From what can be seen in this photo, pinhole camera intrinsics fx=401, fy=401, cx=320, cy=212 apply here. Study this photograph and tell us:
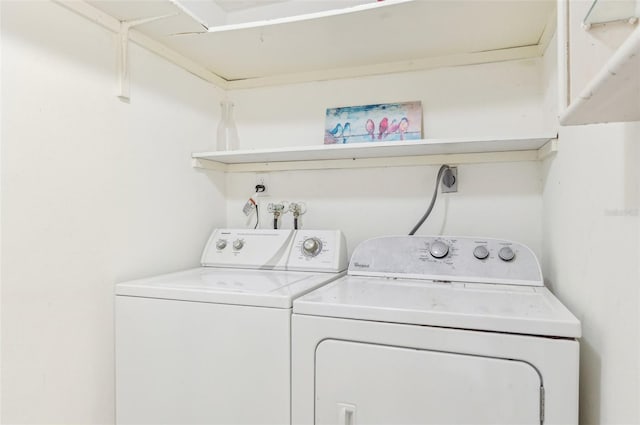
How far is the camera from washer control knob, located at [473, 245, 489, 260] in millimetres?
1427

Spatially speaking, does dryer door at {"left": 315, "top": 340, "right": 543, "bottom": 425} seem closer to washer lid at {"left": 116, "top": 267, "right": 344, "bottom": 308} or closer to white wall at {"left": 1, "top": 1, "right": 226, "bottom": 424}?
washer lid at {"left": 116, "top": 267, "right": 344, "bottom": 308}

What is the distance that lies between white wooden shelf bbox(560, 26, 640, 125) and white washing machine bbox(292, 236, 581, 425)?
0.49 m

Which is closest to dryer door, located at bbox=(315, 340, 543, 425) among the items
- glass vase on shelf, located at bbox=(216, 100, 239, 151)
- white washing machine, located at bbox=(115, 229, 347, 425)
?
white washing machine, located at bbox=(115, 229, 347, 425)

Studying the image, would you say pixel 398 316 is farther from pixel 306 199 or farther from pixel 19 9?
pixel 19 9

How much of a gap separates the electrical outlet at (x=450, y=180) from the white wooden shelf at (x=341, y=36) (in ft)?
1.51

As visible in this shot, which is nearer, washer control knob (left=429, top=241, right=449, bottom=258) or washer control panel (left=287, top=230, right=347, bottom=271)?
washer control knob (left=429, top=241, right=449, bottom=258)

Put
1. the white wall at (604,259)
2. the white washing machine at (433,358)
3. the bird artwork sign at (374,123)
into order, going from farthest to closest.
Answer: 1. the bird artwork sign at (374,123)
2. the white washing machine at (433,358)
3. the white wall at (604,259)

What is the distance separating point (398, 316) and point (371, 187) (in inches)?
34.7

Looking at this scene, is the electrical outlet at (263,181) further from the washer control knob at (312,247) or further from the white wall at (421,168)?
the washer control knob at (312,247)

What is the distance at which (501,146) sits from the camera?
1511mm

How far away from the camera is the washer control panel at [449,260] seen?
138 centimetres

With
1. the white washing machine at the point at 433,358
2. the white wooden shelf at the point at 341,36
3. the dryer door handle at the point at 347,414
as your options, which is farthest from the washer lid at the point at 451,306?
the white wooden shelf at the point at 341,36

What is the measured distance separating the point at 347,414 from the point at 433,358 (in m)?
0.27

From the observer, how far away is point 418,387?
0.96 m
